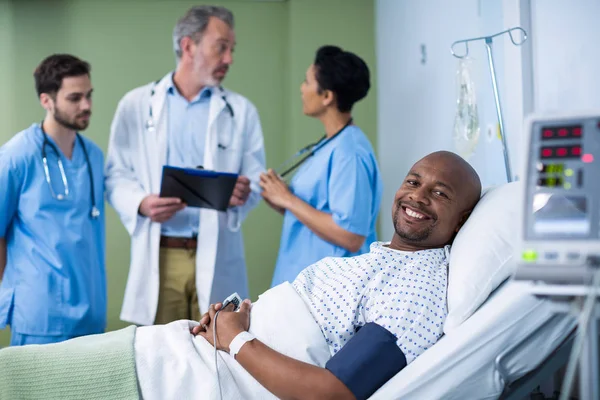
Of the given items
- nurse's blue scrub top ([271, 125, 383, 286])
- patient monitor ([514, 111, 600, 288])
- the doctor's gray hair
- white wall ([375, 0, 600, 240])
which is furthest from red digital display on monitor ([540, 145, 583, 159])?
the doctor's gray hair

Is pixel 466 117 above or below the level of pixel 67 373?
above

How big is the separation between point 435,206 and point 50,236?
1388 millimetres

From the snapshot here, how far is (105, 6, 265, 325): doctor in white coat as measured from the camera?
2.57 meters

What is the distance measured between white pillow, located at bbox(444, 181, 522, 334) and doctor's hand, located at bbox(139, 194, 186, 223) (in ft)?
3.95

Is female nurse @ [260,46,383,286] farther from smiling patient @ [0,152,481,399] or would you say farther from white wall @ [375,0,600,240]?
smiling patient @ [0,152,481,399]

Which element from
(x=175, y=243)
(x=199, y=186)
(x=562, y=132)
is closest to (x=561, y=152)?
(x=562, y=132)

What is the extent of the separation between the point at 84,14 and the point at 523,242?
12.6 feet

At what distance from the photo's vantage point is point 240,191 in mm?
2598

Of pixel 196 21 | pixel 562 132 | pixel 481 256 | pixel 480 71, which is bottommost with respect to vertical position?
pixel 481 256

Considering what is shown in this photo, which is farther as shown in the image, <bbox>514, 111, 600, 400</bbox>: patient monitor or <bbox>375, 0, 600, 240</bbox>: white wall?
<bbox>375, 0, 600, 240</bbox>: white wall

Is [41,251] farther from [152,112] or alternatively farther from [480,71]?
[480,71]

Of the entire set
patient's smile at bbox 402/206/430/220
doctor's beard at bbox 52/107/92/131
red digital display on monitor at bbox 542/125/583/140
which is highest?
doctor's beard at bbox 52/107/92/131

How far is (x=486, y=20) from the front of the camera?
2.50 metres

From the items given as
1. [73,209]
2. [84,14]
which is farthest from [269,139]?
[73,209]
